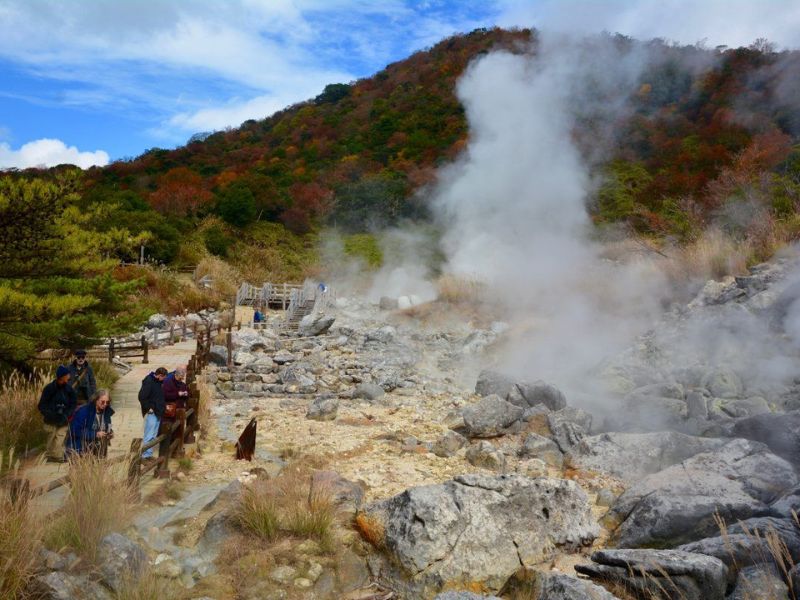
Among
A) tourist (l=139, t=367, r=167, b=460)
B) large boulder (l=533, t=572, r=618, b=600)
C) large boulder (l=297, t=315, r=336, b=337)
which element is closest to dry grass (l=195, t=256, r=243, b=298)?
large boulder (l=297, t=315, r=336, b=337)

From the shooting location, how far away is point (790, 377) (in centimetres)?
770

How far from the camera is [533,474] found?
21.1 ft

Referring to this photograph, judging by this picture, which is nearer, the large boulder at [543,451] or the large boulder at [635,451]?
the large boulder at [635,451]

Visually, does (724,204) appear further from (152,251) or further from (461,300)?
(152,251)

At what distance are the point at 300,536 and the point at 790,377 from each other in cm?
663

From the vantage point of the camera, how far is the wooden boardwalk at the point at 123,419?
497 cm

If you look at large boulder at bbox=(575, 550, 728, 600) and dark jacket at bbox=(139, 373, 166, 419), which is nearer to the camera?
large boulder at bbox=(575, 550, 728, 600)

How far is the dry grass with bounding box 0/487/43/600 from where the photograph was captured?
3.17 m

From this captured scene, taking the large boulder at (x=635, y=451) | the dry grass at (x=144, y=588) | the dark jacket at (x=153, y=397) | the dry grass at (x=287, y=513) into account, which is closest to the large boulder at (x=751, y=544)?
the large boulder at (x=635, y=451)

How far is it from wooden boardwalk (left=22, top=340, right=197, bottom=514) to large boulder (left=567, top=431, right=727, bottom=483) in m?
4.93

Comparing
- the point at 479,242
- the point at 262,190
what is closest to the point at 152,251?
the point at 262,190

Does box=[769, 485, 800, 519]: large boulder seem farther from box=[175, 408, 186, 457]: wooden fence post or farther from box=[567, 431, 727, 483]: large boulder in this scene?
box=[175, 408, 186, 457]: wooden fence post

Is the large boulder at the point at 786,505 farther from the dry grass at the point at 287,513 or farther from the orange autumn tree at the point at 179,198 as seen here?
the orange autumn tree at the point at 179,198

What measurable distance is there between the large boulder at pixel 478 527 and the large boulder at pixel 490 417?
304cm
